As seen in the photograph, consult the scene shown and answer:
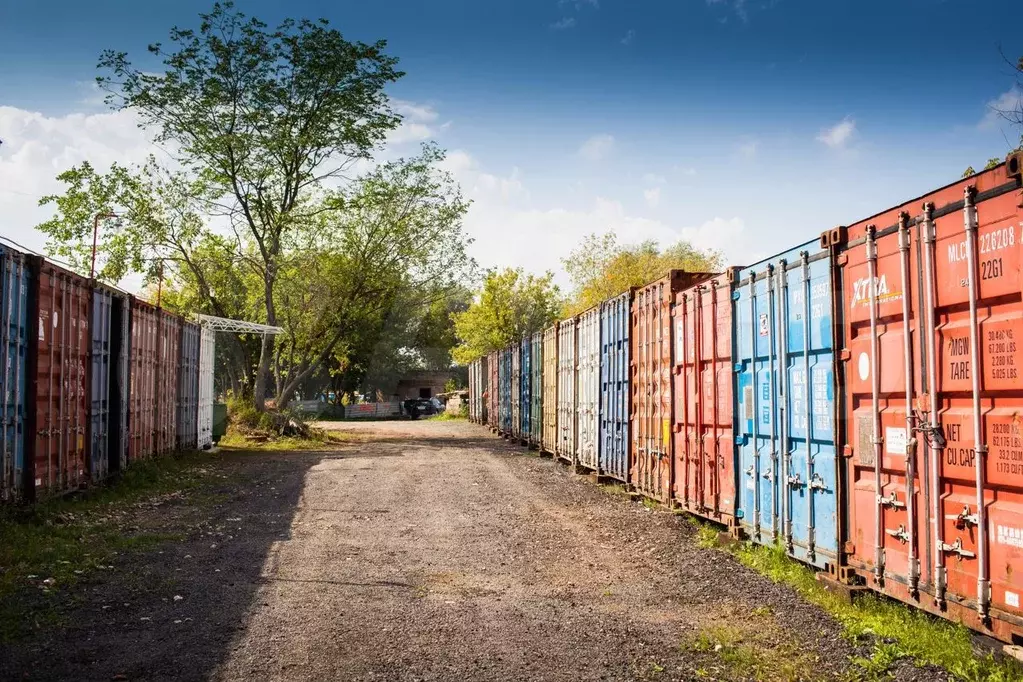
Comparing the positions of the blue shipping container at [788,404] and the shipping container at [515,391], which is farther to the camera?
the shipping container at [515,391]

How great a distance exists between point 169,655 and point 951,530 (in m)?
5.10

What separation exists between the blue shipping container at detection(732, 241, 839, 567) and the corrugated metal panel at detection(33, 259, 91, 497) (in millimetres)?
8429

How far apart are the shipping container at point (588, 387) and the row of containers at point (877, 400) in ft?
13.9

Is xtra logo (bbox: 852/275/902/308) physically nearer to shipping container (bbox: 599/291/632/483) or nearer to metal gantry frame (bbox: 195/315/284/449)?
shipping container (bbox: 599/291/632/483)

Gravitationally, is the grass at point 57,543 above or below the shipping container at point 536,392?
below

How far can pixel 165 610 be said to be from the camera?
653 centimetres

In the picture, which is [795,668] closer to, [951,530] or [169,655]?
[951,530]

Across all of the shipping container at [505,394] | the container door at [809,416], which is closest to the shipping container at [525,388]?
the shipping container at [505,394]

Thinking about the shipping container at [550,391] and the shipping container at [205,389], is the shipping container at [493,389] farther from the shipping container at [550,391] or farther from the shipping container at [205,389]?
the shipping container at [205,389]

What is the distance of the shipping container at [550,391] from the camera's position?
66.5 ft

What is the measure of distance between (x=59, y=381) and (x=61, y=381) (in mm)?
40

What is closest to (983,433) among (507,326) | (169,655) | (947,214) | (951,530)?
(951,530)

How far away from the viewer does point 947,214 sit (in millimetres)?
5688

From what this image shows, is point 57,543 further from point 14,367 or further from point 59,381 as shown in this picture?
point 59,381
